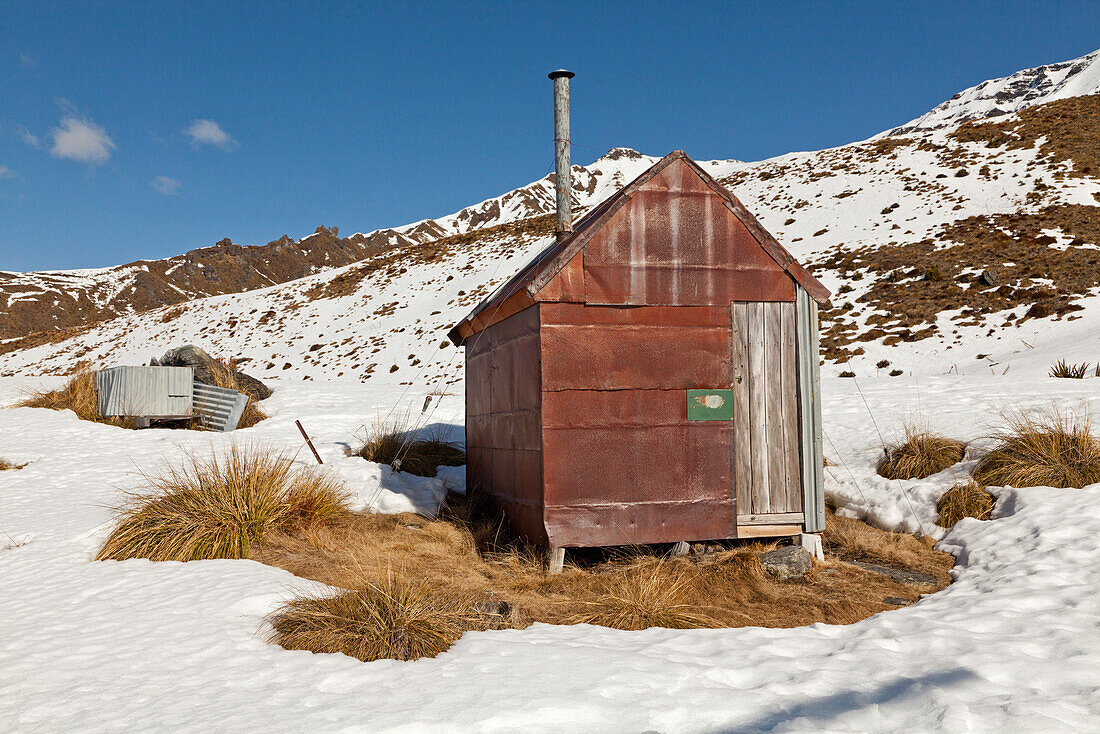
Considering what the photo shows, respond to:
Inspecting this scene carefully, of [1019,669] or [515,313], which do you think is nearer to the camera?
[1019,669]

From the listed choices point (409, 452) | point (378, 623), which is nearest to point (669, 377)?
point (378, 623)

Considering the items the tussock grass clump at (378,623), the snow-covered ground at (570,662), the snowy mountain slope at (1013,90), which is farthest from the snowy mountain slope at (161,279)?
Result: the snowy mountain slope at (1013,90)

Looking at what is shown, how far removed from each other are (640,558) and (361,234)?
164 m

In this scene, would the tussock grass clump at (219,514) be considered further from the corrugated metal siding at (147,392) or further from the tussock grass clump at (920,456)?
the tussock grass clump at (920,456)

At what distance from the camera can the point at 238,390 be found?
15500 mm

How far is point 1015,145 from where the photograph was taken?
102 feet

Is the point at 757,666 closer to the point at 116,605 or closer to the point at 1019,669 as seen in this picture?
the point at 1019,669

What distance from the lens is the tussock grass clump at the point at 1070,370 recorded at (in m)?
12.8

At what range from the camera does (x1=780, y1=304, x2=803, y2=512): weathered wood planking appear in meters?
7.16

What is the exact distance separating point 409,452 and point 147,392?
621cm

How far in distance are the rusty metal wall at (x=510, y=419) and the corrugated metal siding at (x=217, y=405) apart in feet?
22.6

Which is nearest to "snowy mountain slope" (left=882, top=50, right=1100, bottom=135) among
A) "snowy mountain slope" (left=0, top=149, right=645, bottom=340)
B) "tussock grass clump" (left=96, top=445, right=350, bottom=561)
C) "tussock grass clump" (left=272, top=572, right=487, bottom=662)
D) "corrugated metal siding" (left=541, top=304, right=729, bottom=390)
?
"snowy mountain slope" (left=0, top=149, right=645, bottom=340)

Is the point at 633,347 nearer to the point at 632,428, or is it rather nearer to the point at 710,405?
the point at 632,428

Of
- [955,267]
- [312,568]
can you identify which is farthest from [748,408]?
[955,267]
